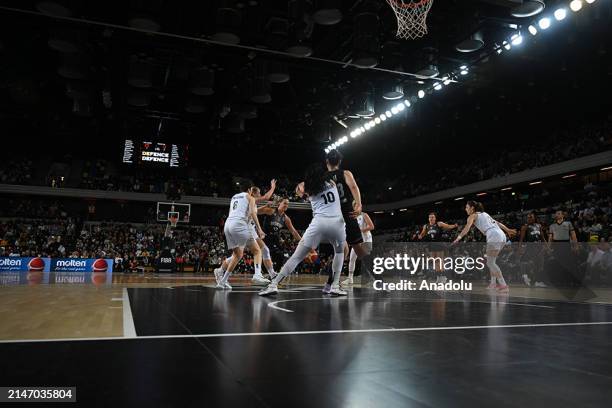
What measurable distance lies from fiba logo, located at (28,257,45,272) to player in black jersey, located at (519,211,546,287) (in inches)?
717

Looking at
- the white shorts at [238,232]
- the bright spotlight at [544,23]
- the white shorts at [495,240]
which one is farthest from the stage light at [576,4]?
the white shorts at [238,232]

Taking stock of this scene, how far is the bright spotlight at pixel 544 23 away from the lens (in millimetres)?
12398

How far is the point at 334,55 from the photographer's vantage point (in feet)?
51.7

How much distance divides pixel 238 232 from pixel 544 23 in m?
11.6

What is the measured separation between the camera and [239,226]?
7250mm

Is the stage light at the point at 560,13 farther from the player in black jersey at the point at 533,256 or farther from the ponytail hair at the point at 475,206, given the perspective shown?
the ponytail hair at the point at 475,206

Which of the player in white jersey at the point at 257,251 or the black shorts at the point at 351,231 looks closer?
the black shorts at the point at 351,231

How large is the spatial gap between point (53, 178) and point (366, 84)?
22.6 meters

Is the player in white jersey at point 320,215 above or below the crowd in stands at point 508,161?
below

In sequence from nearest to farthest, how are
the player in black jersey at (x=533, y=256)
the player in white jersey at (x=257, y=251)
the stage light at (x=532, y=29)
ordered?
the player in white jersey at (x=257, y=251) → the player in black jersey at (x=533, y=256) → the stage light at (x=532, y=29)

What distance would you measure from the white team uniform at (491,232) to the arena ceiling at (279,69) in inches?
230

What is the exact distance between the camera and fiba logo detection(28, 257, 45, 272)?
17.2 meters

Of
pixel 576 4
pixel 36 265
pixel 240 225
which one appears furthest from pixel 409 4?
pixel 36 265

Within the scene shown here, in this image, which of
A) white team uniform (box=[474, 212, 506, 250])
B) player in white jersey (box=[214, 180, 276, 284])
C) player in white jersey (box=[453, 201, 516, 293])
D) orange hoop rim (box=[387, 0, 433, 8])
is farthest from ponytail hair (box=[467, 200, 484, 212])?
orange hoop rim (box=[387, 0, 433, 8])
